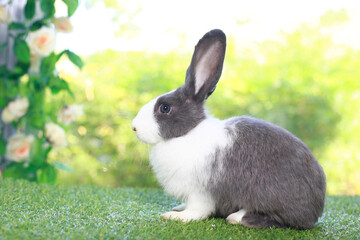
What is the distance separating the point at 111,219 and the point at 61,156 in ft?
10.7

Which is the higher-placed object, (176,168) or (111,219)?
(176,168)

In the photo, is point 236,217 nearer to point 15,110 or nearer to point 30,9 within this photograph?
point 15,110

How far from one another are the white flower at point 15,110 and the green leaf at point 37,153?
26 centimetres

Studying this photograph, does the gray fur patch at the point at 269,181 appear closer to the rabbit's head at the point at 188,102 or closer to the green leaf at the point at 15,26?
the rabbit's head at the point at 188,102

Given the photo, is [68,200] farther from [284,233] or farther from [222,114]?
[222,114]

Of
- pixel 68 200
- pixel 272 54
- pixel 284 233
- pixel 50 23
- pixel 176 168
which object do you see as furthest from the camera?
pixel 272 54

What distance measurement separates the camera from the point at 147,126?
6.93 feet

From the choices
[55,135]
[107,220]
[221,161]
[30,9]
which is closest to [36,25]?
[30,9]

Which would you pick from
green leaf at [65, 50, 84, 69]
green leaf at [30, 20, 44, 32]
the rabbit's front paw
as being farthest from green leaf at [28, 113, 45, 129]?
the rabbit's front paw

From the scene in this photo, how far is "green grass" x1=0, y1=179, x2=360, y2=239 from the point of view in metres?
1.77

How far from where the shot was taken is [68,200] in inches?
95.6

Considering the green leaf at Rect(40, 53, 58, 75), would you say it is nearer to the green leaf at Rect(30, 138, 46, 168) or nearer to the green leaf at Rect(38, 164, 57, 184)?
the green leaf at Rect(30, 138, 46, 168)

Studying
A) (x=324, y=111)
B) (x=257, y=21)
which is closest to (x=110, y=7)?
(x=257, y=21)

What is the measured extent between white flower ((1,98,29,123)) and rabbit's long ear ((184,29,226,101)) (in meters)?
1.68
